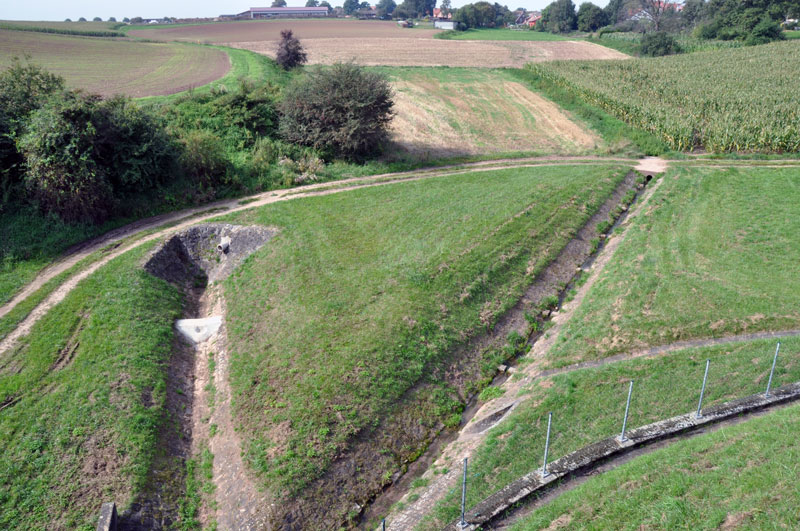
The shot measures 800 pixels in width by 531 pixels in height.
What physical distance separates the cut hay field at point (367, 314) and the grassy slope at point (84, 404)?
9.04ft

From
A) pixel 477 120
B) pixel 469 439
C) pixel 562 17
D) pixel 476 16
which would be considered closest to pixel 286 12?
pixel 476 16

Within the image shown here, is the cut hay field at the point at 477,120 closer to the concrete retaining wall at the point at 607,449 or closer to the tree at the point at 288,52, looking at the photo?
the tree at the point at 288,52

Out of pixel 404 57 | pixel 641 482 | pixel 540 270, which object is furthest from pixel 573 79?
pixel 641 482

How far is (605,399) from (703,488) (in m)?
5.01

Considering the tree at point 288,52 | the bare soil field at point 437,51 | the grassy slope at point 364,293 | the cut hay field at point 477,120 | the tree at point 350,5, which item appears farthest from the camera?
the tree at point 350,5

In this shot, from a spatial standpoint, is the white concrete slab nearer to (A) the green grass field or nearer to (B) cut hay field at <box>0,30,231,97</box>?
(B) cut hay field at <box>0,30,231,97</box>

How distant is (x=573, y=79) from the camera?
185 ft

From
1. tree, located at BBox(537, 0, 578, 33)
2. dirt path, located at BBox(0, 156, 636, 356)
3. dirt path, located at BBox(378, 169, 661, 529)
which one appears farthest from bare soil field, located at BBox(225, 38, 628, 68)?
dirt path, located at BBox(378, 169, 661, 529)

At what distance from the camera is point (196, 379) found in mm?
17688

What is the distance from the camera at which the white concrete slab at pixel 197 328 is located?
1956cm

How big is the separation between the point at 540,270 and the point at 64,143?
77.4 ft

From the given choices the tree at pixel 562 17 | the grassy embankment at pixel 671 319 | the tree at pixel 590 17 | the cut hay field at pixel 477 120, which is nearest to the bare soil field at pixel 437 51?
the cut hay field at pixel 477 120

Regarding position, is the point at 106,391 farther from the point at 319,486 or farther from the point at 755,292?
the point at 755,292

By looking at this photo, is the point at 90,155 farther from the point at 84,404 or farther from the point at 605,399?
the point at 605,399
